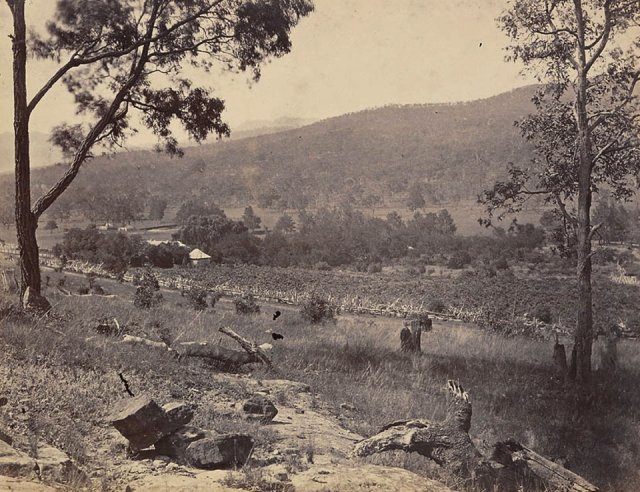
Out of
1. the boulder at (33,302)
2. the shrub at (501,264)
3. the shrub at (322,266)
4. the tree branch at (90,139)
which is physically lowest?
the shrub at (501,264)

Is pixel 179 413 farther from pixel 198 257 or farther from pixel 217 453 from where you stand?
pixel 198 257

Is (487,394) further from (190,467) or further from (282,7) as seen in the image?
(282,7)

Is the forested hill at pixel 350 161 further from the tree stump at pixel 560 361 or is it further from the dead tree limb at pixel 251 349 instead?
the dead tree limb at pixel 251 349

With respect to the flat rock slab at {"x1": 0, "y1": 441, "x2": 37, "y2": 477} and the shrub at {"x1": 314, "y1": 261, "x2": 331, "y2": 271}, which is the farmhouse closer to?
the shrub at {"x1": 314, "y1": 261, "x2": 331, "y2": 271}

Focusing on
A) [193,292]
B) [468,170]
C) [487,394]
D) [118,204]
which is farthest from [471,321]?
[468,170]

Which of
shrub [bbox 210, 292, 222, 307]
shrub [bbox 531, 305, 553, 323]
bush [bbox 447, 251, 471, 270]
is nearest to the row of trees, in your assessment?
bush [bbox 447, 251, 471, 270]

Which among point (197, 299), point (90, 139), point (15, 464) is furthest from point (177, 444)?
point (197, 299)

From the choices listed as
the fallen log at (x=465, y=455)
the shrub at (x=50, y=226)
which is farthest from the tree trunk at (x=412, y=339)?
the shrub at (x=50, y=226)
